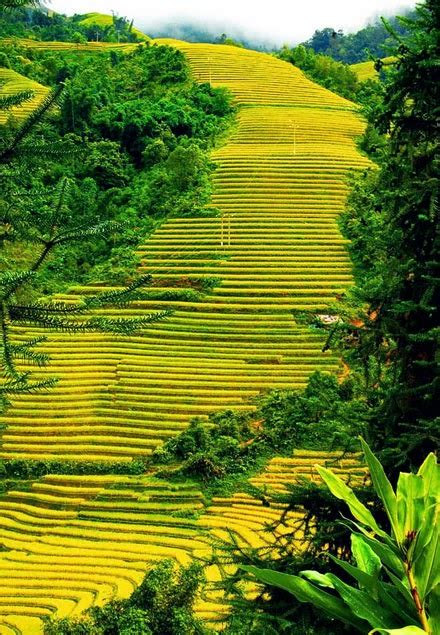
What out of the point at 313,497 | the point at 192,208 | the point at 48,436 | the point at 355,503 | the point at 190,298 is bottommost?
the point at 48,436

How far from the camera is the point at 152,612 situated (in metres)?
8.62

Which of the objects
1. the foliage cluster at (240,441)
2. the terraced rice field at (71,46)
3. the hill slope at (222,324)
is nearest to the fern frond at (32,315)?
the foliage cluster at (240,441)

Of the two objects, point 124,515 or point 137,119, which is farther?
point 137,119

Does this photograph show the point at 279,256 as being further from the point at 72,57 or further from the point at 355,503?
the point at 72,57

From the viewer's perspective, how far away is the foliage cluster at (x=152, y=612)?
8.30 metres

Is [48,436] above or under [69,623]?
under

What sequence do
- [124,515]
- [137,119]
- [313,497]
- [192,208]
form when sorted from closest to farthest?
[313,497], [124,515], [192,208], [137,119]

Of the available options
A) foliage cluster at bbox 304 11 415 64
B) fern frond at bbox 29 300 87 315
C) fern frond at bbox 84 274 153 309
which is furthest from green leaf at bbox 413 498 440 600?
foliage cluster at bbox 304 11 415 64

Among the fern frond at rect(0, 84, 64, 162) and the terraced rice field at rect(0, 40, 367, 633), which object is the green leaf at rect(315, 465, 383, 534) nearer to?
the fern frond at rect(0, 84, 64, 162)

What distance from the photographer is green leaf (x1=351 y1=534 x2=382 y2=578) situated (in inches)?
60.1

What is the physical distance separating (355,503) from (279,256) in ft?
78.7

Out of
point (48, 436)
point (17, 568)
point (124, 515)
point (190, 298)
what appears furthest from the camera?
point (190, 298)

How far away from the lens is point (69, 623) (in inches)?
340

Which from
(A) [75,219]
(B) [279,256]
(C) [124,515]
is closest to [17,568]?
(C) [124,515]
